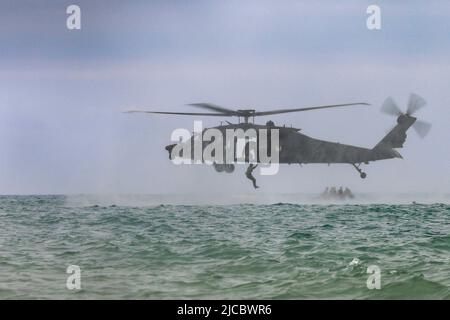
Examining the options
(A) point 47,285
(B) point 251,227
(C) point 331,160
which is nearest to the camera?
(A) point 47,285

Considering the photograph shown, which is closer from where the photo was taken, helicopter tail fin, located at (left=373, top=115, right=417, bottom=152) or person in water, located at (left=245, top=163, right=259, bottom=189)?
person in water, located at (left=245, top=163, right=259, bottom=189)

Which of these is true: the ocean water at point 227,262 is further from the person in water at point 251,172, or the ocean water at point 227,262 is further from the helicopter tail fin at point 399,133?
the helicopter tail fin at point 399,133

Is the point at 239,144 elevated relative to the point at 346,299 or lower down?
elevated

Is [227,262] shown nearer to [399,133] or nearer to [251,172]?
[251,172]

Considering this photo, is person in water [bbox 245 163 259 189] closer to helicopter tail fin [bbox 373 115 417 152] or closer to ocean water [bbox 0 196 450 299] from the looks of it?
ocean water [bbox 0 196 450 299]

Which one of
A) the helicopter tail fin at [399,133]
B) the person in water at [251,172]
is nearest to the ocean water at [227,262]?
the person in water at [251,172]

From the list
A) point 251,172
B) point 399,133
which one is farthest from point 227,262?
point 399,133

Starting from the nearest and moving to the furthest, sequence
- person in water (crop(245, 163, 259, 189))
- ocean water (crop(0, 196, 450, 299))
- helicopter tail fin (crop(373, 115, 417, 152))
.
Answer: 1. ocean water (crop(0, 196, 450, 299))
2. person in water (crop(245, 163, 259, 189))
3. helicopter tail fin (crop(373, 115, 417, 152))

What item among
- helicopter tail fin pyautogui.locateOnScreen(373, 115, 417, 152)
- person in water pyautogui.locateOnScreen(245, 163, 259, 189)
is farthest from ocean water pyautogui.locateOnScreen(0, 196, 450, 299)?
helicopter tail fin pyautogui.locateOnScreen(373, 115, 417, 152)
